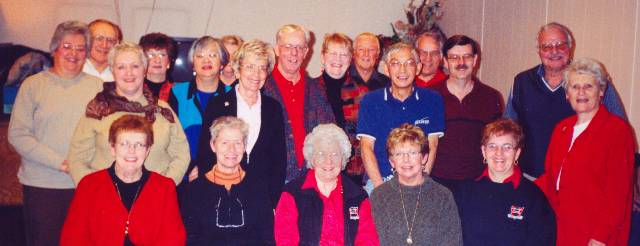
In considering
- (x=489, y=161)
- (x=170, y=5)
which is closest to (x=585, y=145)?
(x=489, y=161)

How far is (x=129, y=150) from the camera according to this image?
256 centimetres

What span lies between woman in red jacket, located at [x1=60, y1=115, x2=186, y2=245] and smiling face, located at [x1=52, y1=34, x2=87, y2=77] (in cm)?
59

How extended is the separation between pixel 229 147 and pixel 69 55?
1.04 metres

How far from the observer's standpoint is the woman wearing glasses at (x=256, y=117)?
9.69 ft

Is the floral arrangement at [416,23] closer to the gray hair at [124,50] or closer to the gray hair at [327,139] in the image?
the gray hair at [327,139]

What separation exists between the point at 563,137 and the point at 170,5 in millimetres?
5147

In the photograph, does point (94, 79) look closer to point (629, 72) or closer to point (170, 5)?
point (629, 72)

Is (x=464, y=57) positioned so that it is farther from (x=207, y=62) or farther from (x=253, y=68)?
(x=207, y=62)

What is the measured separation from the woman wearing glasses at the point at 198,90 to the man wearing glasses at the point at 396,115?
0.84 metres

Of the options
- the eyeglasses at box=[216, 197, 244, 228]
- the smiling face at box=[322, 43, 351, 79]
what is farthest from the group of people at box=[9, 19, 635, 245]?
the smiling face at box=[322, 43, 351, 79]

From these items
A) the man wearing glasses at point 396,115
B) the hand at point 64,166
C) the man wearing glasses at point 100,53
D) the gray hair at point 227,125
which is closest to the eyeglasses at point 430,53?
the man wearing glasses at point 396,115

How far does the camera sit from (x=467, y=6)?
6.13 meters

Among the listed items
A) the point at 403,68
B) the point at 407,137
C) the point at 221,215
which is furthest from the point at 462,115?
the point at 221,215

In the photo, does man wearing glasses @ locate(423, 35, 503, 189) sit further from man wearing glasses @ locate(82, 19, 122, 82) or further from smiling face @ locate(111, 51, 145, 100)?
man wearing glasses @ locate(82, 19, 122, 82)
